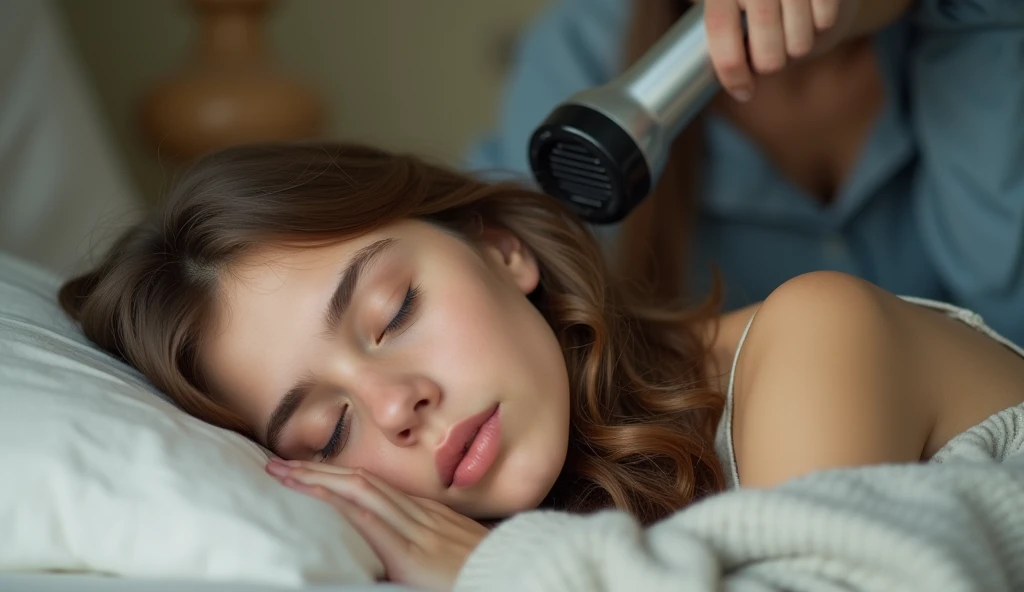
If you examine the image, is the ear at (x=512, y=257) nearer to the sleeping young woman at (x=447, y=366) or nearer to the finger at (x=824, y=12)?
the sleeping young woman at (x=447, y=366)

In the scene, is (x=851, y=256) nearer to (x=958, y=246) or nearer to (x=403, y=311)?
(x=958, y=246)

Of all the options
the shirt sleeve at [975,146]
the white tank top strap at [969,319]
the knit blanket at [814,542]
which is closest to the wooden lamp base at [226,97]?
the shirt sleeve at [975,146]

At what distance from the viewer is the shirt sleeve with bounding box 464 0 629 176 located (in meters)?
1.44

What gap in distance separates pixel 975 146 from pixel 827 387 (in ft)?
2.09

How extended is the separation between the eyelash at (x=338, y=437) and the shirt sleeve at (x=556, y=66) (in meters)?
0.67

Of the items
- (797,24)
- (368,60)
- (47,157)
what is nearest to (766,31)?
(797,24)

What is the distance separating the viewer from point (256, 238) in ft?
2.84

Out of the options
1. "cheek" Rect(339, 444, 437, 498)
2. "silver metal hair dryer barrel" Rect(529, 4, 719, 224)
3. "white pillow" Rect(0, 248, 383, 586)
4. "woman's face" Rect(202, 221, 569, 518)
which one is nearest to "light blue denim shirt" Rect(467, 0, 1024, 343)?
"silver metal hair dryer barrel" Rect(529, 4, 719, 224)

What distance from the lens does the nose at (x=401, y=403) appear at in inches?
29.5

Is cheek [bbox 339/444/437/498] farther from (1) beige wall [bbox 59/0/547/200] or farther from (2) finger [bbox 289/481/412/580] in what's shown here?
(1) beige wall [bbox 59/0/547/200]

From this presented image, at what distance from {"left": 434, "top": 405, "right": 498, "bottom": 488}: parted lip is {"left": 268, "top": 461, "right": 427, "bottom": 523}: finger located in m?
0.04

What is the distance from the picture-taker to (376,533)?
70 centimetres

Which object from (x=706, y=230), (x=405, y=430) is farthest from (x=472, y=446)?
(x=706, y=230)

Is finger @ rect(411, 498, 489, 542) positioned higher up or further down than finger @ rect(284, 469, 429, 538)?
further down
